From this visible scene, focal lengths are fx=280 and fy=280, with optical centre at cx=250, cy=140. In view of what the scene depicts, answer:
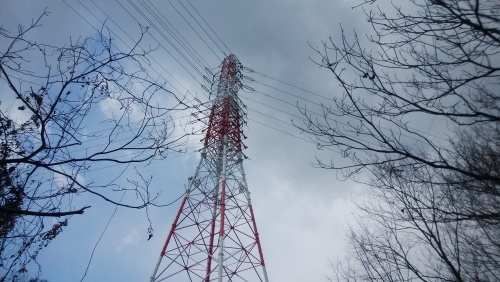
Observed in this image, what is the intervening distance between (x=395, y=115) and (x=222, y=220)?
234 inches

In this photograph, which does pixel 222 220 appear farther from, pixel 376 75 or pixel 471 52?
pixel 471 52

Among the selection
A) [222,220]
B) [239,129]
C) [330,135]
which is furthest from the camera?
[239,129]

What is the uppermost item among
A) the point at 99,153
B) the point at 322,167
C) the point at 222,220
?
the point at 222,220

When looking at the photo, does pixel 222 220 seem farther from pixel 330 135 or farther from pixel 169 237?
pixel 330 135

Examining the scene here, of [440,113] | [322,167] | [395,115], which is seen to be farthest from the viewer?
[322,167]

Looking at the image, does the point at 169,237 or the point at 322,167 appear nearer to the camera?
the point at 322,167

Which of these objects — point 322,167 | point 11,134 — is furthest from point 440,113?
point 11,134

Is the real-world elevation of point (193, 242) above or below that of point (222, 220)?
below

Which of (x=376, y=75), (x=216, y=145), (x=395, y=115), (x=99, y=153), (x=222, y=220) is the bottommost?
(x=99, y=153)

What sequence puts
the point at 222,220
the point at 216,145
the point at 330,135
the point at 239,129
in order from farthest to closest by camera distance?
the point at 239,129
the point at 216,145
the point at 222,220
the point at 330,135

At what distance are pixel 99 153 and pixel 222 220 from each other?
5.78 m

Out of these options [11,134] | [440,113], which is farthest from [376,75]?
[11,134]

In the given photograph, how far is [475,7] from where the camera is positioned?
1933 millimetres

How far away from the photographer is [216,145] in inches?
391
